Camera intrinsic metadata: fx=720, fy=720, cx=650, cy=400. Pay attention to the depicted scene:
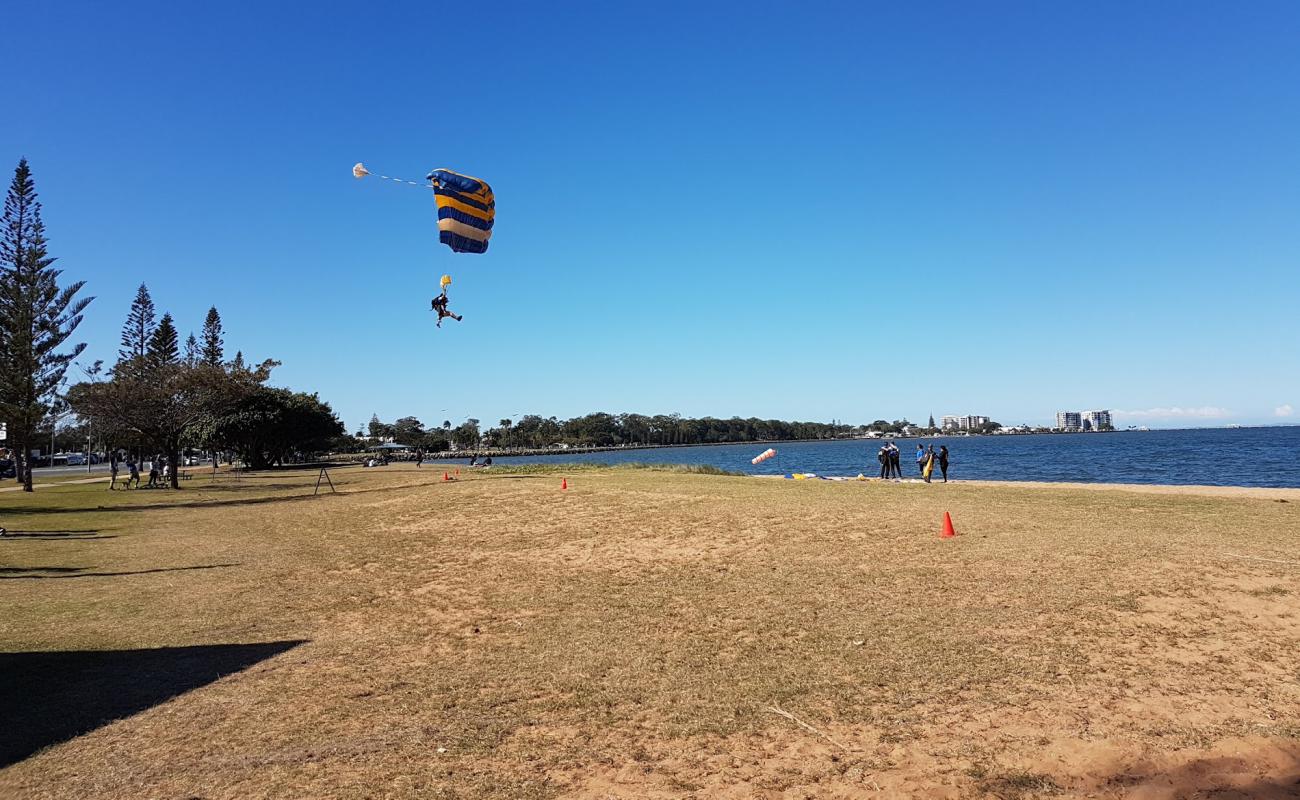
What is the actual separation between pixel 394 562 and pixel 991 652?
10724mm

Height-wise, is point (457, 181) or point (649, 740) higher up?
point (457, 181)

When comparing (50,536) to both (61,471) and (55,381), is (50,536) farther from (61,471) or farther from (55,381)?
(61,471)

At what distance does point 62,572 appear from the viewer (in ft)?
42.7

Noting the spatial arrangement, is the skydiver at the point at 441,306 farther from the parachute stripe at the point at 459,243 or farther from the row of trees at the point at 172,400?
the row of trees at the point at 172,400

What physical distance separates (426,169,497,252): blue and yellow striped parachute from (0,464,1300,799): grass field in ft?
30.9

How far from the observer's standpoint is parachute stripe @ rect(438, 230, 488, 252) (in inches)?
790

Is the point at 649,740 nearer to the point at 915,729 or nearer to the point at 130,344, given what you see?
the point at 915,729

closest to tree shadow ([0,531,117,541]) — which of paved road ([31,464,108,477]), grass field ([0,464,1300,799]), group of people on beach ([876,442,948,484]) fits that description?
grass field ([0,464,1300,799])

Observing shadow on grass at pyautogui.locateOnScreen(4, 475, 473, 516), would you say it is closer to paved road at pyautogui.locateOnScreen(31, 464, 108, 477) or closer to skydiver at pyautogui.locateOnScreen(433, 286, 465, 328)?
skydiver at pyautogui.locateOnScreen(433, 286, 465, 328)

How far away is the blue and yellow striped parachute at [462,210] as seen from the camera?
19.5 metres

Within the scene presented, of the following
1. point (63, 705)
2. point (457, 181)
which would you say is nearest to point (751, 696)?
point (63, 705)

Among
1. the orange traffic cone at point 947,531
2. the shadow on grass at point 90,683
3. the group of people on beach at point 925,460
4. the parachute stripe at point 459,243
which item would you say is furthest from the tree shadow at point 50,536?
the group of people on beach at point 925,460

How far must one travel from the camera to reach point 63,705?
6.28m

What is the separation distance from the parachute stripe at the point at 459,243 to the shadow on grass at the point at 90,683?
45.5 feet
